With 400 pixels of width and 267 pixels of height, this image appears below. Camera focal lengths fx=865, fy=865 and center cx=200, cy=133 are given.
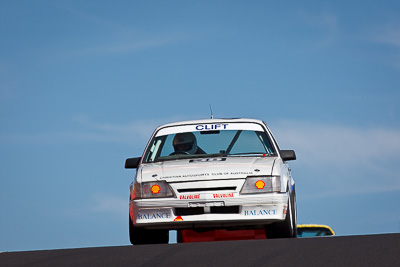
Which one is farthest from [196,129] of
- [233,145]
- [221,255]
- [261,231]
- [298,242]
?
[221,255]

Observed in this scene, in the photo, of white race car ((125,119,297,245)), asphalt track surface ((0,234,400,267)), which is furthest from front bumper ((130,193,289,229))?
asphalt track surface ((0,234,400,267))

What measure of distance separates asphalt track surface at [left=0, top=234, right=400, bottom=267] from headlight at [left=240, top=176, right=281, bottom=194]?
1.26 m

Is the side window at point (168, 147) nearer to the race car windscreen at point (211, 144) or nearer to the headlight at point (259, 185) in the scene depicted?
the race car windscreen at point (211, 144)

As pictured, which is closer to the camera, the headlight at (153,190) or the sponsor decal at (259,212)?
the sponsor decal at (259,212)

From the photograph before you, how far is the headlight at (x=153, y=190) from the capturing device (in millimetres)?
10086

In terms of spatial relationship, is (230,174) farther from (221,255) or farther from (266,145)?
(221,255)

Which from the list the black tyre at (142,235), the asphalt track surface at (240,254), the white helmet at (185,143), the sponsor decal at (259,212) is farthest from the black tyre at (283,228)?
the white helmet at (185,143)

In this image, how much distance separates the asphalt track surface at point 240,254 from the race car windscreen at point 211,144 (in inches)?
102

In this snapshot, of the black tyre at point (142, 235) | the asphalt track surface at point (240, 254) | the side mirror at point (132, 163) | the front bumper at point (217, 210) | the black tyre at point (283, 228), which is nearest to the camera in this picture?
the asphalt track surface at point (240, 254)

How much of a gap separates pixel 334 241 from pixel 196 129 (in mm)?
3724

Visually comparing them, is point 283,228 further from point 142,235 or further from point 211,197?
point 142,235

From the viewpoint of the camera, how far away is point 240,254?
744 cm

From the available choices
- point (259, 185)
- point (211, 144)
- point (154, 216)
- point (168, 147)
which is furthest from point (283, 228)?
point (168, 147)

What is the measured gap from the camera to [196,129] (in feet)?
38.3
